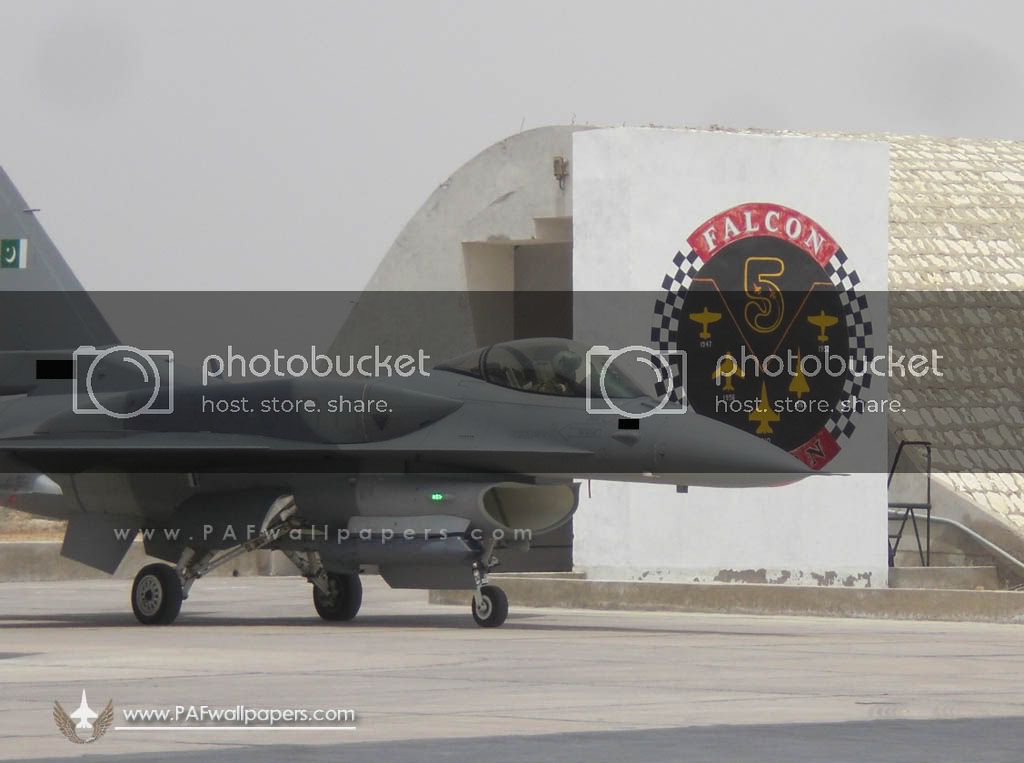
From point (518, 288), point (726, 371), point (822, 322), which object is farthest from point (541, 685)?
point (518, 288)

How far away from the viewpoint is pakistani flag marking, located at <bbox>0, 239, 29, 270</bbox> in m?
20.4

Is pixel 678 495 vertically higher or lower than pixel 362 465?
lower

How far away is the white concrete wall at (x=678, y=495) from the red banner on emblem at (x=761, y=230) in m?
0.14

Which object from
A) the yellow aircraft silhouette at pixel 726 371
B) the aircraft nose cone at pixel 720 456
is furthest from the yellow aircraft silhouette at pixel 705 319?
the aircraft nose cone at pixel 720 456

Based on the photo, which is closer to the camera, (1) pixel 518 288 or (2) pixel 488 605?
(2) pixel 488 605

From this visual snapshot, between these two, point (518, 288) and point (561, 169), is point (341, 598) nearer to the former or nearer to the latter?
point (561, 169)

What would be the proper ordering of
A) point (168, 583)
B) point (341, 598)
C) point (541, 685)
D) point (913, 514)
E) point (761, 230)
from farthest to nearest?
point (913, 514) < point (761, 230) < point (341, 598) < point (168, 583) < point (541, 685)

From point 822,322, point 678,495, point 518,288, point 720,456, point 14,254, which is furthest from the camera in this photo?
point 518,288

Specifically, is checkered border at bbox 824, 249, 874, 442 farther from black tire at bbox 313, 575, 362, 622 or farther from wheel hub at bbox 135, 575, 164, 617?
wheel hub at bbox 135, 575, 164, 617

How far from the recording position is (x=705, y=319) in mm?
21969

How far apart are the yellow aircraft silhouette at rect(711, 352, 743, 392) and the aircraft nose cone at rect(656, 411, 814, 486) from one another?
18.6 feet

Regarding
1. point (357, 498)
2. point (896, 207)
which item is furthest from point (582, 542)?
point (896, 207)

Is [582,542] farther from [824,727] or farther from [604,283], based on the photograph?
[824,727]

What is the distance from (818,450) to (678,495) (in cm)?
193
